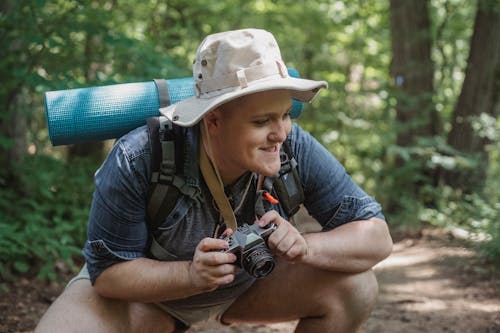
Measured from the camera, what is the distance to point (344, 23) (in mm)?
8641

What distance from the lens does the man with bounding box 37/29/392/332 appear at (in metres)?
2.33

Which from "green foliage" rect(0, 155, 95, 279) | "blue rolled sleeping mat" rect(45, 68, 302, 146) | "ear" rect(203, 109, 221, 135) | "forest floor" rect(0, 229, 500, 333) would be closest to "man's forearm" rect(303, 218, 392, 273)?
"ear" rect(203, 109, 221, 135)

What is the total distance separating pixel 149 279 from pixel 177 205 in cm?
32

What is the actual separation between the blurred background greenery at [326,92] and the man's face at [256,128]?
72.2 inches

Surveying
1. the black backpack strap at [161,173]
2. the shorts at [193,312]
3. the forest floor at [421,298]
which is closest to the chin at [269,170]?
the black backpack strap at [161,173]

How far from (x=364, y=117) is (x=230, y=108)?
647cm

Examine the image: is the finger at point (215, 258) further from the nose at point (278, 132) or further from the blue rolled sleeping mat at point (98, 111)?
the blue rolled sleeping mat at point (98, 111)

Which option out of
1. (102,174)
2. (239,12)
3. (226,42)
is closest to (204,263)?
(102,174)

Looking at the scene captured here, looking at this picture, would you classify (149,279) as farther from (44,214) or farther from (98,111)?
(44,214)

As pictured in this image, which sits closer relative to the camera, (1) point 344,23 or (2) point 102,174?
(2) point 102,174

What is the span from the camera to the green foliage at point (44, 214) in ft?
13.8

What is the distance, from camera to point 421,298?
4406 millimetres

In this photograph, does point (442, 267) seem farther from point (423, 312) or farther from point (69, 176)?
point (69, 176)

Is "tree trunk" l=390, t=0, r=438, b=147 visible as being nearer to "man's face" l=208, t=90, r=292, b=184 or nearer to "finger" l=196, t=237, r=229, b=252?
"man's face" l=208, t=90, r=292, b=184
